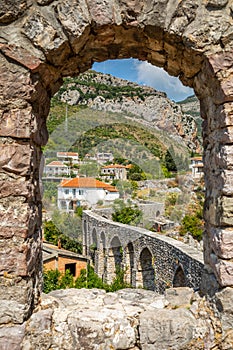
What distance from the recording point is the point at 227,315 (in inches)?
77.0

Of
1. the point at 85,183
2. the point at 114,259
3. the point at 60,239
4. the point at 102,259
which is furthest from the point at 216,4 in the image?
the point at 60,239

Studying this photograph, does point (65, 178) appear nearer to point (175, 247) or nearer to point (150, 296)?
point (175, 247)

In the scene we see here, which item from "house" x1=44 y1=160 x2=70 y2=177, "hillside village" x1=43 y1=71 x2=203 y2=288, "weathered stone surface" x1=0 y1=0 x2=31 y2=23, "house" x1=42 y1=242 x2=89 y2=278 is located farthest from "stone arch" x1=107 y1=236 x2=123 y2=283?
"weathered stone surface" x1=0 y1=0 x2=31 y2=23

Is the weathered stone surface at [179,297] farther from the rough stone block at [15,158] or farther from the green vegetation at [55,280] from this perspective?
the green vegetation at [55,280]

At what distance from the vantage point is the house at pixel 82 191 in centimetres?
1545

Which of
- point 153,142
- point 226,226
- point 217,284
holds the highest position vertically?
point 153,142

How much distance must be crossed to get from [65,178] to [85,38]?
14.2 m

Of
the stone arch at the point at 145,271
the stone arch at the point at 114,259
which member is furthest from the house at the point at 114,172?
the stone arch at the point at 145,271

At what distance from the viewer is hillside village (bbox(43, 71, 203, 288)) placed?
14344mm

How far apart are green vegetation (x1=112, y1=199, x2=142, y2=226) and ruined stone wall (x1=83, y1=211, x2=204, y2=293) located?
472 mm

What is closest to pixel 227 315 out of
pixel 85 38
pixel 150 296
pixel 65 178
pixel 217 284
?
pixel 217 284

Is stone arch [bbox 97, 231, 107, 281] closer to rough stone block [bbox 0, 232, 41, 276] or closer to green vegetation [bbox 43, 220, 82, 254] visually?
green vegetation [bbox 43, 220, 82, 254]

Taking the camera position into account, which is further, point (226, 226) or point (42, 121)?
point (42, 121)

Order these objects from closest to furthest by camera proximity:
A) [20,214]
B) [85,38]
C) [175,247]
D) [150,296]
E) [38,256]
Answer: [20,214] → [85,38] → [38,256] → [150,296] → [175,247]
